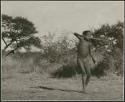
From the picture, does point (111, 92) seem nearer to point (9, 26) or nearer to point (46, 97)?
point (46, 97)

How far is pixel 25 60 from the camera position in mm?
19922

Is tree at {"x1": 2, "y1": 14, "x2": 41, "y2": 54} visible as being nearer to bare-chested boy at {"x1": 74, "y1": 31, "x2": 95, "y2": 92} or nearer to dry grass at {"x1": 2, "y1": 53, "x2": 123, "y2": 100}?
dry grass at {"x1": 2, "y1": 53, "x2": 123, "y2": 100}

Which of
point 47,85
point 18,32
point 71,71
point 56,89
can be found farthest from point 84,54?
point 18,32

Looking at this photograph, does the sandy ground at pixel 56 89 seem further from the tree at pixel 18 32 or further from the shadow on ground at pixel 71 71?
the tree at pixel 18 32

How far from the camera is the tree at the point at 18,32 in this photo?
2512cm

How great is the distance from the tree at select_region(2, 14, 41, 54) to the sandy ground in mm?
9938

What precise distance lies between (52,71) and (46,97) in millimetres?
6383

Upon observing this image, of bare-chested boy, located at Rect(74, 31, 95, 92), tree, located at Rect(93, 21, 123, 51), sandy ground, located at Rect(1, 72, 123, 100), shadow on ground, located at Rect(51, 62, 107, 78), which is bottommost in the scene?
sandy ground, located at Rect(1, 72, 123, 100)

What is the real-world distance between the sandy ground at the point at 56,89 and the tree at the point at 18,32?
32.6ft

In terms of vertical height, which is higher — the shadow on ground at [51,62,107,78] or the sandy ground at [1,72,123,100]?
the shadow on ground at [51,62,107,78]

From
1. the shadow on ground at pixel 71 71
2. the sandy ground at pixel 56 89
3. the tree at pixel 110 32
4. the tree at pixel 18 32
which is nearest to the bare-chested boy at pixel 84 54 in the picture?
the sandy ground at pixel 56 89

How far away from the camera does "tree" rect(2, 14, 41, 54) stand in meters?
25.1

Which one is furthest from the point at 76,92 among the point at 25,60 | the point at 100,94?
the point at 25,60

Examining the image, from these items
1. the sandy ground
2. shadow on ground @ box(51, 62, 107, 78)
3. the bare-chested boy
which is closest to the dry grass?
the sandy ground
